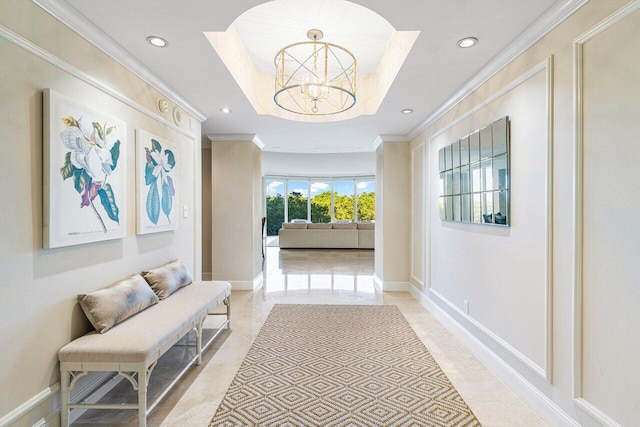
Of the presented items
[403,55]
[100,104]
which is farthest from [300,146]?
[100,104]

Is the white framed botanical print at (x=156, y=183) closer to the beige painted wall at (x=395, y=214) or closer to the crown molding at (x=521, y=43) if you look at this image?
the crown molding at (x=521, y=43)

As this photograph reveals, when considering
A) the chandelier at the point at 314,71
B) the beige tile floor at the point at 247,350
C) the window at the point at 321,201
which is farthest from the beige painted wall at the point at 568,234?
the window at the point at 321,201

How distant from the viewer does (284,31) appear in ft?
9.84

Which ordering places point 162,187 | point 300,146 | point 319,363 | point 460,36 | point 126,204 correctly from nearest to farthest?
1. point 460,36
2. point 126,204
3. point 319,363
4. point 162,187
5. point 300,146

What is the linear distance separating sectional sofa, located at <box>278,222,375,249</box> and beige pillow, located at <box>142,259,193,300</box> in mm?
7072

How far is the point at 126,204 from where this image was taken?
2.50 metres

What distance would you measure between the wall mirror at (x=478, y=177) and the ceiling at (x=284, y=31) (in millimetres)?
531

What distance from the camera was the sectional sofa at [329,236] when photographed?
33.0 feet

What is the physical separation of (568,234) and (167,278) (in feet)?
9.56

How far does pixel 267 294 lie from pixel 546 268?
12.5 feet

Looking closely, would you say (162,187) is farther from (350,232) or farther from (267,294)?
(350,232)

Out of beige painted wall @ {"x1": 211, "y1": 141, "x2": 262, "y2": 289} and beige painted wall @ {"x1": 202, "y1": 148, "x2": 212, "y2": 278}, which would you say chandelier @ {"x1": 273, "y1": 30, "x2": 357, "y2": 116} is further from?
beige painted wall @ {"x1": 202, "y1": 148, "x2": 212, "y2": 278}

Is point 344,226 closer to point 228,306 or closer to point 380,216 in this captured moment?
point 380,216

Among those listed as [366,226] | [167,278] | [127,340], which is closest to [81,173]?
[127,340]
